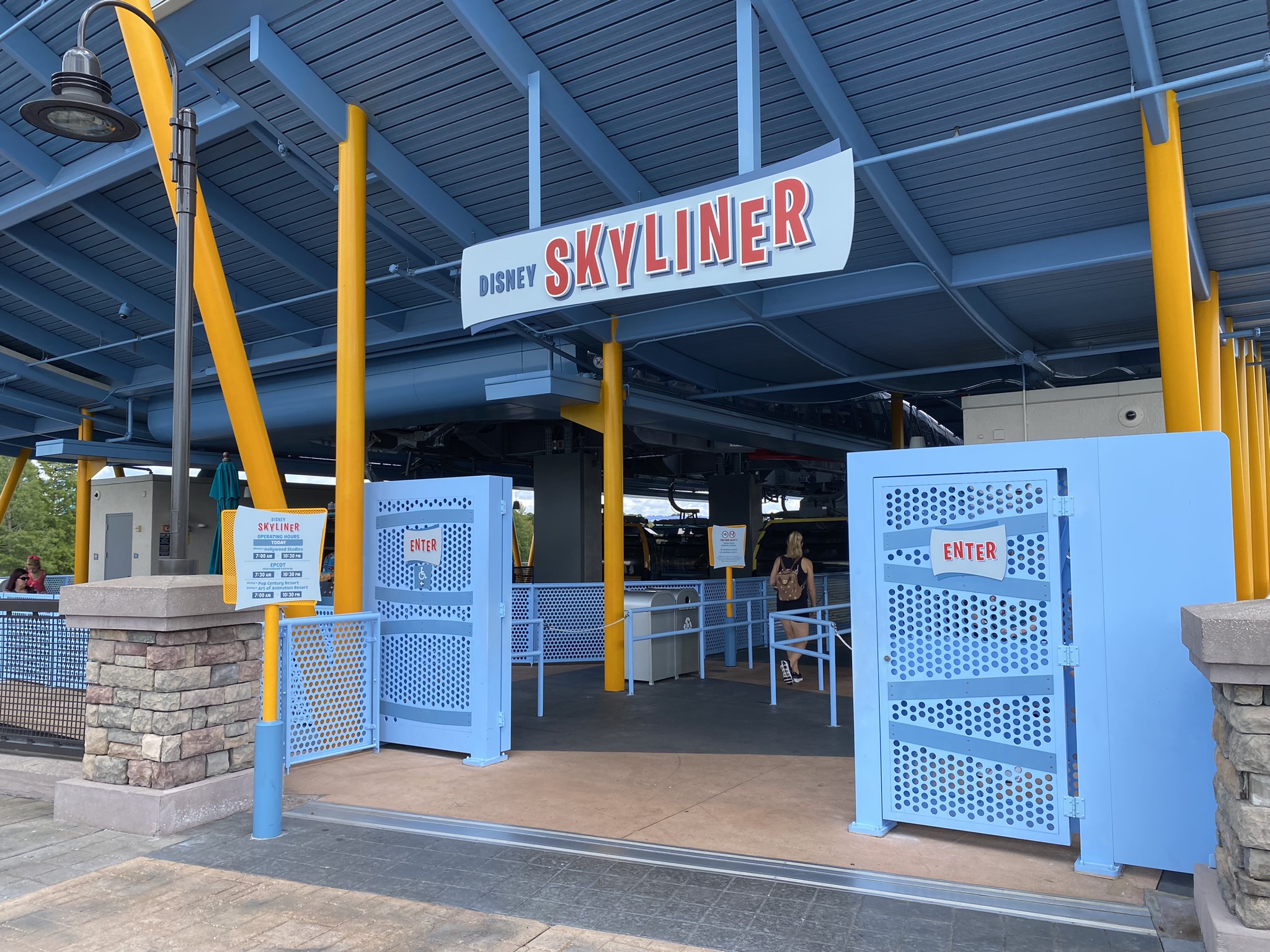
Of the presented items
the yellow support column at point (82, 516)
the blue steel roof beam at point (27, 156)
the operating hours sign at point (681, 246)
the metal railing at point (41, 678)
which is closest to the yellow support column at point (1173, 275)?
the operating hours sign at point (681, 246)

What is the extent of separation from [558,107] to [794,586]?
6035mm

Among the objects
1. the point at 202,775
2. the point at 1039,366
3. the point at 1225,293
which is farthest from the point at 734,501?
the point at 202,775

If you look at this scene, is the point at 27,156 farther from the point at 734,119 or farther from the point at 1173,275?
the point at 1173,275

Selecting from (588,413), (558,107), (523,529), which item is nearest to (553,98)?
(558,107)

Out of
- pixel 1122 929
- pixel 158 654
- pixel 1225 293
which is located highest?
pixel 1225 293

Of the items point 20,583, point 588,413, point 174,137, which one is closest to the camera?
point 174,137

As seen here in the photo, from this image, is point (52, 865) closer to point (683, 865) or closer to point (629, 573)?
point (683, 865)

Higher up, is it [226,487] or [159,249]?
[159,249]

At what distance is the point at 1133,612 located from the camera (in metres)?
4.82

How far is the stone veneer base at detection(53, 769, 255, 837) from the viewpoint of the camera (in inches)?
223

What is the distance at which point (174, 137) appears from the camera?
6871 mm

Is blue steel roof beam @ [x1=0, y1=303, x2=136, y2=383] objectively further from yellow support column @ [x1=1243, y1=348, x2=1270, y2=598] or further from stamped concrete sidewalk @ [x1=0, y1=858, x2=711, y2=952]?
yellow support column @ [x1=1243, y1=348, x2=1270, y2=598]

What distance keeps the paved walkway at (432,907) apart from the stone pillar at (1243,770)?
0.48m

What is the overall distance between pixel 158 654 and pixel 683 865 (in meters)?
3.46
